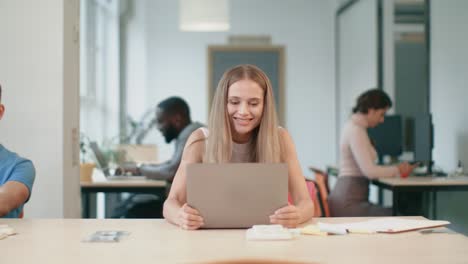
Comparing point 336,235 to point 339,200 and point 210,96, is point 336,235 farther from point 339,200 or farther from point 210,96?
point 210,96

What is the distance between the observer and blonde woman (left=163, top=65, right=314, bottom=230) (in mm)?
2510

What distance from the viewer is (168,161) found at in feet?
16.0

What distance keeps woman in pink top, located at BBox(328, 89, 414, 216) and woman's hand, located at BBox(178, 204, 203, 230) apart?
2.40m

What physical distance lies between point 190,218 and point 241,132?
0.53 meters

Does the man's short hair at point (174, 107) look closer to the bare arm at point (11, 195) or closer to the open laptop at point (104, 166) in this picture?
the open laptop at point (104, 166)

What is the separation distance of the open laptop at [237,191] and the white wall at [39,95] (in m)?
1.41

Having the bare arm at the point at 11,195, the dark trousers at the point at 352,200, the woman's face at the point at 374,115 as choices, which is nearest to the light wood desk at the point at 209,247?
the bare arm at the point at 11,195

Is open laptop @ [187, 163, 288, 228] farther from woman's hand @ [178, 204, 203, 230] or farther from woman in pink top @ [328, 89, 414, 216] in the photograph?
woman in pink top @ [328, 89, 414, 216]

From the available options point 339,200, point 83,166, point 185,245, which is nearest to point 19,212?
point 185,245

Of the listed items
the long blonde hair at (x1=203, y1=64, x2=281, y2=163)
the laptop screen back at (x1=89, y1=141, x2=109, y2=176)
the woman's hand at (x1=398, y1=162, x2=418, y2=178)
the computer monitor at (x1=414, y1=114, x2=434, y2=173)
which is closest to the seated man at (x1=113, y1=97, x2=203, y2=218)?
the laptop screen back at (x1=89, y1=141, x2=109, y2=176)

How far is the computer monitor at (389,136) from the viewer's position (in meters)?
6.15

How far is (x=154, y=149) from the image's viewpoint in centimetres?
584

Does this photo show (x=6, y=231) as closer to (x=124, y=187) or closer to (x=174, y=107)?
(x=124, y=187)

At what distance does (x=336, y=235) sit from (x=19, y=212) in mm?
1393
